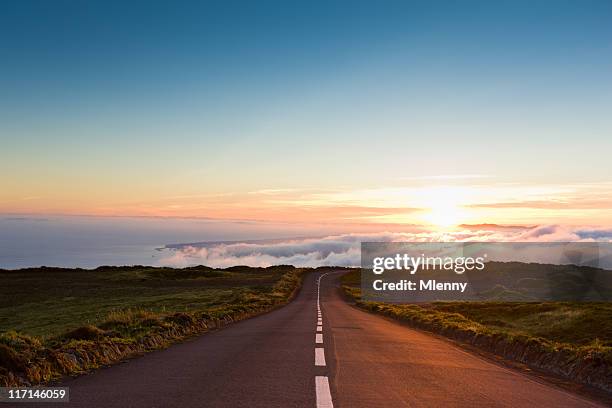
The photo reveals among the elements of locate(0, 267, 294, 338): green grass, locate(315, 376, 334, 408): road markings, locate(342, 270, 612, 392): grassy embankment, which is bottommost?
locate(0, 267, 294, 338): green grass

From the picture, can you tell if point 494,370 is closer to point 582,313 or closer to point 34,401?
point 34,401

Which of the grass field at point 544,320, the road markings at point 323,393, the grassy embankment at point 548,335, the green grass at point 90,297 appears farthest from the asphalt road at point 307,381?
the grass field at point 544,320

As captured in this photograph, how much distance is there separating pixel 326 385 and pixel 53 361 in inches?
225

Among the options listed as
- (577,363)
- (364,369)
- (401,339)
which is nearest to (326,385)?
(364,369)

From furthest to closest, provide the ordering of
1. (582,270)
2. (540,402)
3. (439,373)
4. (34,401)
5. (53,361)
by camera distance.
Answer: (582,270) → (439,373) → (53,361) → (540,402) → (34,401)

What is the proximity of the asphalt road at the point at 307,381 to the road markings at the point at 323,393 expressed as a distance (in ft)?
0.05

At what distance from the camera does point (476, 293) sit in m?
103

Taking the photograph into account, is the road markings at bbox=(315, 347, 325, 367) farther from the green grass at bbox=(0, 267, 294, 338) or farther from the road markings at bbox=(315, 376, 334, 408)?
the green grass at bbox=(0, 267, 294, 338)

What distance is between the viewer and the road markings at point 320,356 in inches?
497

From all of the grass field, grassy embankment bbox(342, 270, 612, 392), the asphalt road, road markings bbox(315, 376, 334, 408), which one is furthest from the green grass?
the grass field

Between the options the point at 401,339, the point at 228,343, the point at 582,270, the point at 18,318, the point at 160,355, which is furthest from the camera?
the point at 582,270

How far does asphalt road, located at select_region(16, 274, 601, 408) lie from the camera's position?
27.9ft

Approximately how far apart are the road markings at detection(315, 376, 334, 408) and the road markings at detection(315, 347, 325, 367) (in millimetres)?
2016

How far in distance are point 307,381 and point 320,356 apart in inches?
155
